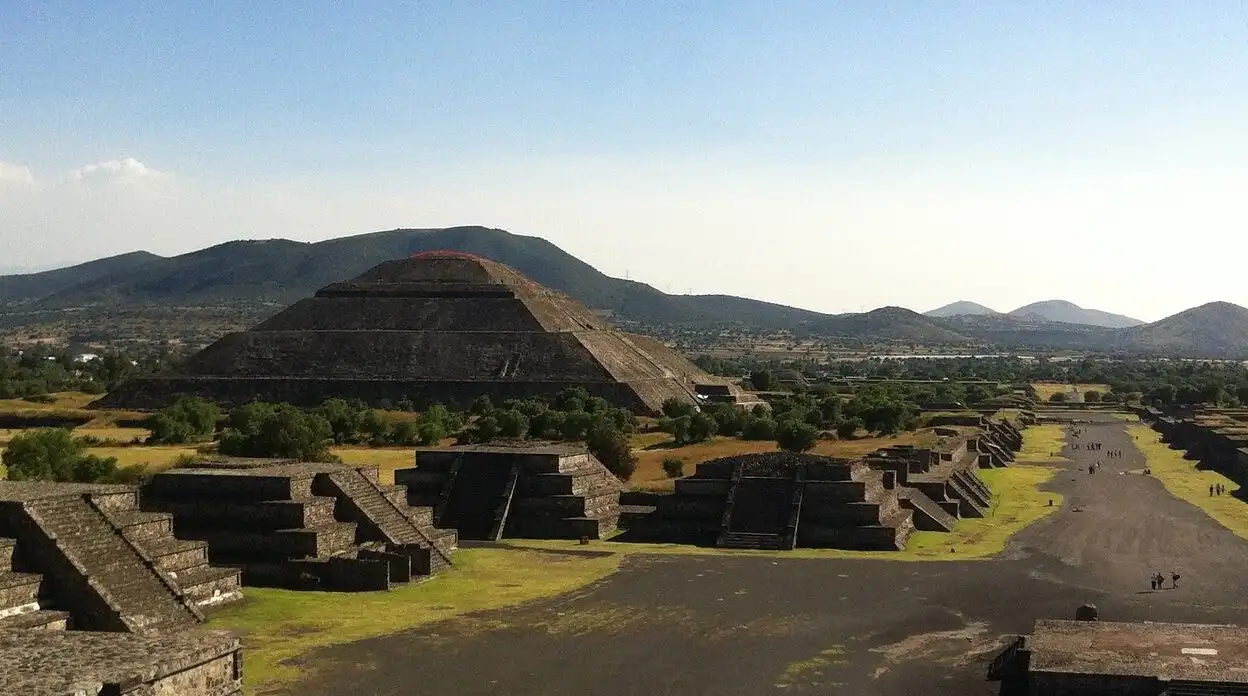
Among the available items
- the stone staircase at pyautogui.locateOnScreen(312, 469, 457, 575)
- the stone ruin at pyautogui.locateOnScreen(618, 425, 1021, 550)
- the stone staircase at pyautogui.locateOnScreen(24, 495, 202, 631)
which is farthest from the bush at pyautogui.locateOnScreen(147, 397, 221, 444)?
the stone staircase at pyautogui.locateOnScreen(24, 495, 202, 631)

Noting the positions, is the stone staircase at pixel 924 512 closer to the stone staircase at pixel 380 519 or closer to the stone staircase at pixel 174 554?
the stone staircase at pixel 380 519

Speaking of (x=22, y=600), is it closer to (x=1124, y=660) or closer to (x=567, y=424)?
(x=1124, y=660)

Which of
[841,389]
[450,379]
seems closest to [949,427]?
[450,379]

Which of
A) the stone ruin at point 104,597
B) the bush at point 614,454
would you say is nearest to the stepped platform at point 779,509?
the bush at point 614,454

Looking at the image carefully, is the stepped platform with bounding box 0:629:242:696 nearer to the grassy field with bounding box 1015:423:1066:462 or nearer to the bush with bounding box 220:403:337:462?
the bush with bounding box 220:403:337:462

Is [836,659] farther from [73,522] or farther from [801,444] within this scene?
[801,444]

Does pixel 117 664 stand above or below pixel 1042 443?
above

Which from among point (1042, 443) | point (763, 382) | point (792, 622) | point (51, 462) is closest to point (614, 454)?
point (51, 462)

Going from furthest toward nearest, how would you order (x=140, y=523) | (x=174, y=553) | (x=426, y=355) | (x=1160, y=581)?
(x=426, y=355), (x=1160, y=581), (x=174, y=553), (x=140, y=523)
